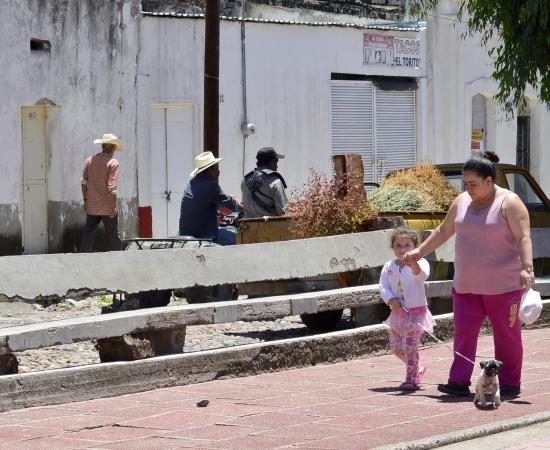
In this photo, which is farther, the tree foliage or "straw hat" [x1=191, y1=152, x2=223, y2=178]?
the tree foliage

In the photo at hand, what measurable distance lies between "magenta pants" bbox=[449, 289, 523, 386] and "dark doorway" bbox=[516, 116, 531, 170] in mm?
22501

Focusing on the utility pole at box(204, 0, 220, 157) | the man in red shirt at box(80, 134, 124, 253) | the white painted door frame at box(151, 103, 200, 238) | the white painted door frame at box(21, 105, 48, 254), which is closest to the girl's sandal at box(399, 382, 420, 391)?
the man in red shirt at box(80, 134, 124, 253)

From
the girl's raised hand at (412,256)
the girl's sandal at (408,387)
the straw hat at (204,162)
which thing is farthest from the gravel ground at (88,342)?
the girl's raised hand at (412,256)

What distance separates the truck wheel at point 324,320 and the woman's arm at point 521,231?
4.19 metres

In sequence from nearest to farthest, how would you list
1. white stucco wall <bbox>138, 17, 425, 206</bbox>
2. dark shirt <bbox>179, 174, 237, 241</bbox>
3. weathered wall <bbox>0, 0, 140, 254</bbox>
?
dark shirt <bbox>179, 174, 237, 241</bbox>
weathered wall <bbox>0, 0, 140, 254</bbox>
white stucco wall <bbox>138, 17, 425, 206</bbox>

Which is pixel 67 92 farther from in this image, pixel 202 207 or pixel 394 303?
pixel 394 303

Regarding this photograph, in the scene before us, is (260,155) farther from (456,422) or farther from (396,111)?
(396,111)

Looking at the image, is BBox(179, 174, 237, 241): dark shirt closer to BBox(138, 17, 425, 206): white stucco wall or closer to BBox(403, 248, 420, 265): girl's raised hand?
BBox(403, 248, 420, 265): girl's raised hand

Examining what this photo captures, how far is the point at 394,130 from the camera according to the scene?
27812 mm

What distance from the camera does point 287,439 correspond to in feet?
25.5

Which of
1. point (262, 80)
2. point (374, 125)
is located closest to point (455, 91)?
point (374, 125)

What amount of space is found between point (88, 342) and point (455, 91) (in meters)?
18.3

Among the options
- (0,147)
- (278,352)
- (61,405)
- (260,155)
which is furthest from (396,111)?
(61,405)

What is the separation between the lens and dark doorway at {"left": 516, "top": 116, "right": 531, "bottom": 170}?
31.6 m
